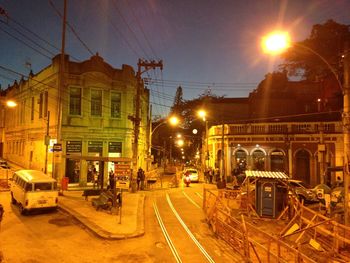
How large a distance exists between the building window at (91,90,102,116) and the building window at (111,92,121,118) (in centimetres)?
111

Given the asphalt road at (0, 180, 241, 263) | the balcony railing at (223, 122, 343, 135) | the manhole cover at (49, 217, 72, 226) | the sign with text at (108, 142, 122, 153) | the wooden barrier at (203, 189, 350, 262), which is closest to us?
the wooden barrier at (203, 189, 350, 262)

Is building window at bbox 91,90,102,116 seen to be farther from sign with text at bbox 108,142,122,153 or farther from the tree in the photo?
the tree

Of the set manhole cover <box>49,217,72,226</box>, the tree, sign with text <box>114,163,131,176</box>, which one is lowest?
manhole cover <box>49,217,72,226</box>

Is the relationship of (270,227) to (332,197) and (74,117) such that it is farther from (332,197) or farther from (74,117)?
(74,117)

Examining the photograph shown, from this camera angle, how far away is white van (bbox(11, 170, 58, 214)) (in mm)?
15548

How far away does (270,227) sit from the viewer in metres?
14.7

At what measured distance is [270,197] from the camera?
16.5 m

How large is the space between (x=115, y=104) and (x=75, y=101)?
3.59 meters

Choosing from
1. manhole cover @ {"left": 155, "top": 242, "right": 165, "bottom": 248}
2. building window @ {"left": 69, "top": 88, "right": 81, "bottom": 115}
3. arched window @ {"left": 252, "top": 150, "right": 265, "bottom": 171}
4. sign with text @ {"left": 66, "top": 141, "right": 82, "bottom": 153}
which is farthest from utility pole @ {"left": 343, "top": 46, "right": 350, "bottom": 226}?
building window @ {"left": 69, "top": 88, "right": 81, "bottom": 115}

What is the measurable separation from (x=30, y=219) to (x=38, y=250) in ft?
16.5

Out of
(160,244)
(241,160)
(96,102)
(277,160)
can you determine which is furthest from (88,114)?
(277,160)

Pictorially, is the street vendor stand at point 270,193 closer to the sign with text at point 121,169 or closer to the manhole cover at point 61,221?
the sign with text at point 121,169

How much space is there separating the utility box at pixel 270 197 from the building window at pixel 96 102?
56.6 feet

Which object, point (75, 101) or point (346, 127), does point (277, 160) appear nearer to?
point (75, 101)
